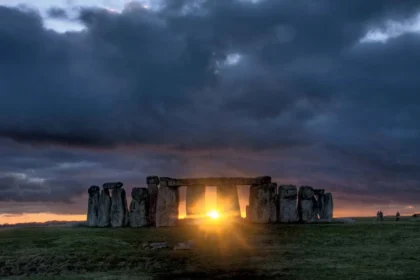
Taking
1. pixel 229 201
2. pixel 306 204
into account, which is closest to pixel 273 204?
pixel 306 204

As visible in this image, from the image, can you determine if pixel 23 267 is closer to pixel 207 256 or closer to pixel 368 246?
pixel 207 256

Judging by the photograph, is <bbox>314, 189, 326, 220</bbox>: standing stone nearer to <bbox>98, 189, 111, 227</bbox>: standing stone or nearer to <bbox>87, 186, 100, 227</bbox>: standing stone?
<bbox>98, 189, 111, 227</bbox>: standing stone

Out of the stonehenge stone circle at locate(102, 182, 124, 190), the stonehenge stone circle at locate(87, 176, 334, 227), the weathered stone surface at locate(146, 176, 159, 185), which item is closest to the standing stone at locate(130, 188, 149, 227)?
the stonehenge stone circle at locate(87, 176, 334, 227)

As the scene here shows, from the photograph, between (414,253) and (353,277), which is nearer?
(353,277)

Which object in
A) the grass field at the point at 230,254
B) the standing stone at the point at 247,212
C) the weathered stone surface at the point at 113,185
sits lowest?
the grass field at the point at 230,254

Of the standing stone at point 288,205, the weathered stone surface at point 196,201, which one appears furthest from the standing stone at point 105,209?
the standing stone at point 288,205

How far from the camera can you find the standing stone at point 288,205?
3366 centimetres

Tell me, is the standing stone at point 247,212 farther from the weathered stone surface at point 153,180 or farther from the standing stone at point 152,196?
the weathered stone surface at point 153,180

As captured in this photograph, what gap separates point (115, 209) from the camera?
36.1 meters

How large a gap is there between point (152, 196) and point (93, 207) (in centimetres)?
525

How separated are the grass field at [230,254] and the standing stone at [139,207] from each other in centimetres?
470

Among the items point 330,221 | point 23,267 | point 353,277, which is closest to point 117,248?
point 23,267

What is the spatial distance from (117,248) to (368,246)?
1253 centimetres

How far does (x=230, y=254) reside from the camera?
75.5ft
